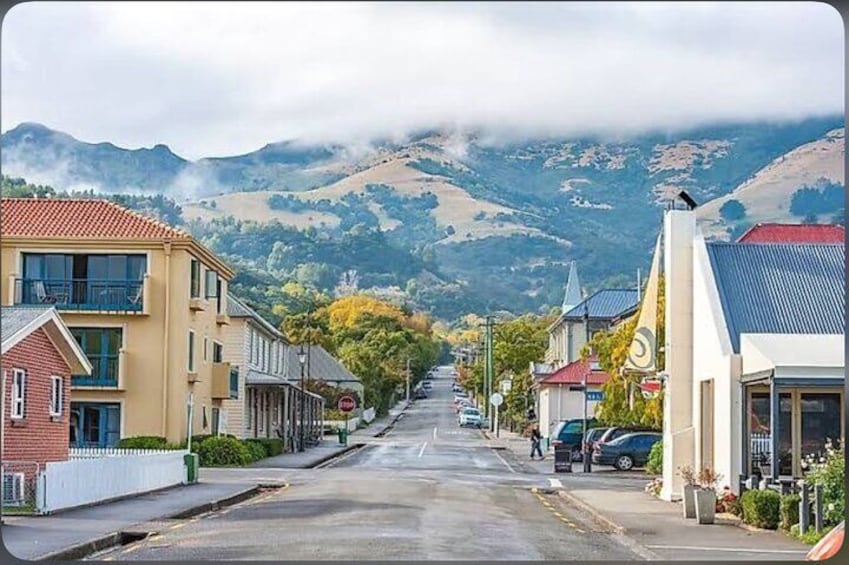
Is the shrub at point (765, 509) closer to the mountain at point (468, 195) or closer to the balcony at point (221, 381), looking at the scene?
the mountain at point (468, 195)

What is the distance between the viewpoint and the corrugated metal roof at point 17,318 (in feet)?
83.8

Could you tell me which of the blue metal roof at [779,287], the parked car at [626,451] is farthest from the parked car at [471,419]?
the blue metal roof at [779,287]

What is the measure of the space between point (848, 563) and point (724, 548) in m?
5.99

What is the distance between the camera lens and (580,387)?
73.4m

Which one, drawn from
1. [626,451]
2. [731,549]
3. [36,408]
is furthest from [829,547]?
[626,451]

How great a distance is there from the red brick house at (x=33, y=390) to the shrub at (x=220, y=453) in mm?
17318

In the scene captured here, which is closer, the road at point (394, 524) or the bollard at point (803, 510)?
the road at point (394, 524)

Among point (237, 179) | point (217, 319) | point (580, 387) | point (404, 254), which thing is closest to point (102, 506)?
point (217, 319)

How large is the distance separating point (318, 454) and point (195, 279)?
1151 centimetres

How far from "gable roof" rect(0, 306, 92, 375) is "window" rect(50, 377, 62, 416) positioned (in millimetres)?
545

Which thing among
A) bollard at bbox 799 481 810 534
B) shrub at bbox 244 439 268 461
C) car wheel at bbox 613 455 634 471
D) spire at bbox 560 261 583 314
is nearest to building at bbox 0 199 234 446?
shrub at bbox 244 439 268 461

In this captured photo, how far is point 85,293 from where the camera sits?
1876 inches

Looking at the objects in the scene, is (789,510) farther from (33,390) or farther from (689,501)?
(33,390)

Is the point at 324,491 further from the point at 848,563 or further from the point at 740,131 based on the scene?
the point at 740,131
